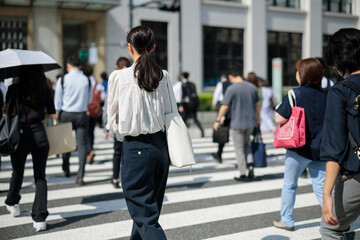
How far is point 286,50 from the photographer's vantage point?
2733 cm

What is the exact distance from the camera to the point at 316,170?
13.0 feet

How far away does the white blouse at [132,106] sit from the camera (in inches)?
108

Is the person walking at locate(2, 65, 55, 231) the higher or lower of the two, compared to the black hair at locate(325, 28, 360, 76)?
lower

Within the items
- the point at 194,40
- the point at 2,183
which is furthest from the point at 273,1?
the point at 2,183

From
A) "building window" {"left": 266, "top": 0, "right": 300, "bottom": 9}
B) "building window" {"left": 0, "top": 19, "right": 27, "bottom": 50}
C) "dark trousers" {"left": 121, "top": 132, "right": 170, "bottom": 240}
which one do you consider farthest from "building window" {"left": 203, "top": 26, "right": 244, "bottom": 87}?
"dark trousers" {"left": 121, "top": 132, "right": 170, "bottom": 240}

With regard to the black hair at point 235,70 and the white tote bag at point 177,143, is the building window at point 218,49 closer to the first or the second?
A: the black hair at point 235,70

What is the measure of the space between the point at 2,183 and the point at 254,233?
4447mm

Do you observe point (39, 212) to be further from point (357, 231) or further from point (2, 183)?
point (357, 231)

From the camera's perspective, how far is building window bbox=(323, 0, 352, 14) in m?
28.6

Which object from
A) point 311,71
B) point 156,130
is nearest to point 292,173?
point 311,71

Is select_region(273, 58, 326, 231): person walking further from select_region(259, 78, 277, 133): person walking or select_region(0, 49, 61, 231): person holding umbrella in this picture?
select_region(259, 78, 277, 133): person walking

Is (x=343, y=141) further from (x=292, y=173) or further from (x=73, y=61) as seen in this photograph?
(x=73, y=61)

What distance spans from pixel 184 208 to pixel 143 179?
2.52 metres

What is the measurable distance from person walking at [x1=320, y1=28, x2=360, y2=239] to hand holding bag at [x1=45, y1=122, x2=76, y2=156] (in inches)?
133
